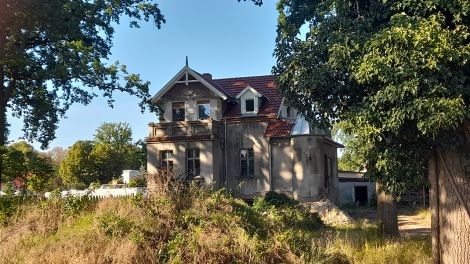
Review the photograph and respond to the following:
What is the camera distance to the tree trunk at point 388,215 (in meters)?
16.4

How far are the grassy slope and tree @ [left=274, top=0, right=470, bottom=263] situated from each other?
7.47ft

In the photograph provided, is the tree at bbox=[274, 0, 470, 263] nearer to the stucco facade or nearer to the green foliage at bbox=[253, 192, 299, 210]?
the green foliage at bbox=[253, 192, 299, 210]

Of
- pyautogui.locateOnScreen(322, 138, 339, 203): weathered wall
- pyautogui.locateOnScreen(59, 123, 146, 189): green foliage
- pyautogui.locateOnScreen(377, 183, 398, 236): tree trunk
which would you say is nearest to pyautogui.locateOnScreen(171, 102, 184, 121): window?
pyautogui.locateOnScreen(322, 138, 339, 203): weathered wall

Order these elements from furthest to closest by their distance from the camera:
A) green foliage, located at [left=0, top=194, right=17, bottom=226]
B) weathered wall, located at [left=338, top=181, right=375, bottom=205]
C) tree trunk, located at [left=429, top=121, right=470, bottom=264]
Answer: weathered wall, located at [left=338, top=181, right=375, bottom=205] → green foliage, located at [left=0, top=194, right=17, bottom=226] → tree trunk, located at [left=429, top=121, right=470, bottom=264]

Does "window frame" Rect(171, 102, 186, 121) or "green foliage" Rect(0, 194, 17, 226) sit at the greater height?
"window frame" Rect(171, 102, 186, 121)

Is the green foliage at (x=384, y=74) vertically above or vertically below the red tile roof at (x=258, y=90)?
below

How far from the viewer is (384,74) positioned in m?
9.67

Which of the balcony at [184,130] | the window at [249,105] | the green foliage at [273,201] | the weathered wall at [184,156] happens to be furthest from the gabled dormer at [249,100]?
the green foliage at [273,201]

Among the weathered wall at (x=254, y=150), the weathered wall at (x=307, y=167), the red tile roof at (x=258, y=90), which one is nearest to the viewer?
the weathered wall at (x=307, y=167)

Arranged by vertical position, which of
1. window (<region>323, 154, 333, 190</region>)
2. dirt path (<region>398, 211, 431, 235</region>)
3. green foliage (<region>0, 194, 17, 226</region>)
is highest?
window (<region>323, 154, 333, 190</region>)

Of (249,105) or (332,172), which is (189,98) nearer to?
(249,105)

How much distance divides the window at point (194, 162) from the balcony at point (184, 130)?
1019mm

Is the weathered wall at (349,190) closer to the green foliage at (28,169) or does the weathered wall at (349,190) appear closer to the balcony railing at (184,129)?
the balcony railing at (184,129)

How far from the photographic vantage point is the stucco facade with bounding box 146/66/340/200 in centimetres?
2980
